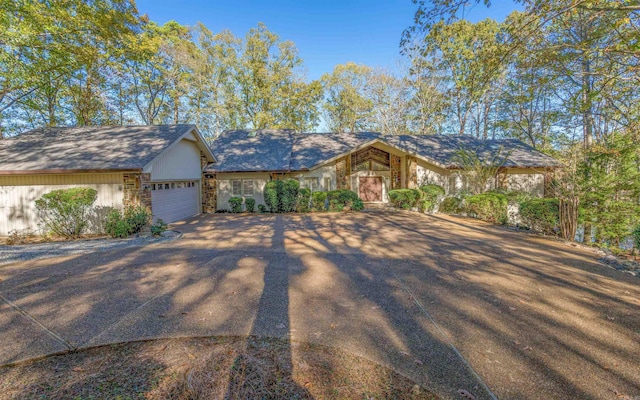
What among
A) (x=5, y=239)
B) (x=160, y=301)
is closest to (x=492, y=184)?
(x=160, y=301)

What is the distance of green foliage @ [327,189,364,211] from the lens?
51.3 ft

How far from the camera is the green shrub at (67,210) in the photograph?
890cm

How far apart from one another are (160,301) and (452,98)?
30477 millimetres

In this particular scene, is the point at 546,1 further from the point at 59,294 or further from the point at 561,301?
the point at 59,294

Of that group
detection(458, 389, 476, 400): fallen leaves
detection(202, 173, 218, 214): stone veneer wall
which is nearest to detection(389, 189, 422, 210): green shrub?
detection(202, 173, 218, 214): stone veneer wall

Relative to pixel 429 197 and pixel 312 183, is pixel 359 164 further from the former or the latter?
pixel 429 197

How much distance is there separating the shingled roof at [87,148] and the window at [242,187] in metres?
3.70

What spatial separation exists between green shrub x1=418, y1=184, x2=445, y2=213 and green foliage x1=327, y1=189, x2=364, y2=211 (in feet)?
11.1

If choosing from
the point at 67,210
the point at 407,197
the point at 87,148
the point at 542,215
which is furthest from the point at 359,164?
the point at 67,210

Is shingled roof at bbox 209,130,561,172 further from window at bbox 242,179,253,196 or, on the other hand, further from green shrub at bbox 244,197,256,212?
green shrub at bbox 244,197,256,212

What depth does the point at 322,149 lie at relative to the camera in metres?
18.8

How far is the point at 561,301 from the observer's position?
4340 mm

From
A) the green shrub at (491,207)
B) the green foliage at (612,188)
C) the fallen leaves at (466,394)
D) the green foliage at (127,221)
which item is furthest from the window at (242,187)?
the fallen leaves at (466,394)

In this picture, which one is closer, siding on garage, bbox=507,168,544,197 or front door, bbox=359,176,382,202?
siding on garage, bbox=507,168,544,197
